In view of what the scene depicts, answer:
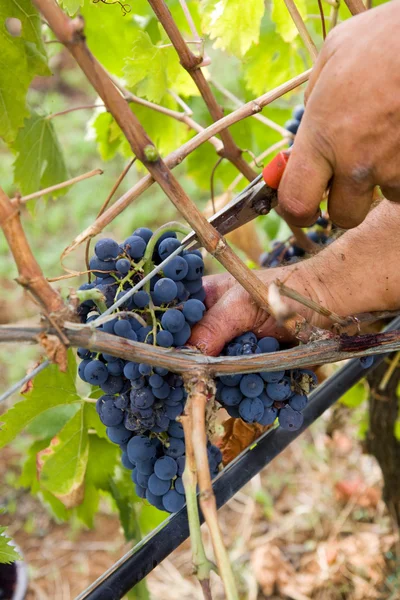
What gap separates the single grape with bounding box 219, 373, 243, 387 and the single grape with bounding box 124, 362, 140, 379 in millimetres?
119

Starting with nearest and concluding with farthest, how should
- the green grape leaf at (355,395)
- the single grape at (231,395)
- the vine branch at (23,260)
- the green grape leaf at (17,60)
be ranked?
the vine branch at (23,260)
the single grape at (231,395)
the green grape leaf at (17,60)
the green grape leaf at (355,395)

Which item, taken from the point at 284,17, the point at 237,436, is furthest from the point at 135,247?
the point at 284,17

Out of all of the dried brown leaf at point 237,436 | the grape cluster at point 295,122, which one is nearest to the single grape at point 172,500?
the dried brown leaf at point 237,436

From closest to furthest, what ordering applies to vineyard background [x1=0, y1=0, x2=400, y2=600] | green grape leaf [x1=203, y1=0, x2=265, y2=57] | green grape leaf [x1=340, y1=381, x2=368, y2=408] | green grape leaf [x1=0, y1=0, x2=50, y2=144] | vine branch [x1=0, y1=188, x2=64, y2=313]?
1. vine branch [x1=0, y1=188, x2=64, y2=313]
2. green grape leaf [x1=0, y1=0, x2=50, y2=144]
3. green grape leaf [x1=203, y1=0, x2=265, y2=57]
4. vineyard background [x1=0, y1=0, x2=400, y2=600]
5. green grape leaf [x1=340, y1=381, x2=368, y2=408]

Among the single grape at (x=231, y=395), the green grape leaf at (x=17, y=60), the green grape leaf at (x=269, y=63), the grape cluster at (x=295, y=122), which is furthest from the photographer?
the green grape leaf at (x=269, y=63)

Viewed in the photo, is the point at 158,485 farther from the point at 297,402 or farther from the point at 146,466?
the point at 297,402

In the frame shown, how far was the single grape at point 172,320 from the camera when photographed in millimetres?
764

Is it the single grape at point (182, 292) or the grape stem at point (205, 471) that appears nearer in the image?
the grape stem at point (205, 471)

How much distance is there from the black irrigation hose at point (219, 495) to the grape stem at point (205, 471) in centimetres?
23

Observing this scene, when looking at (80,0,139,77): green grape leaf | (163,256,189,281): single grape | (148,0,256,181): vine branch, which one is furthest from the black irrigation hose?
(80,0,139,77): green grape leaf

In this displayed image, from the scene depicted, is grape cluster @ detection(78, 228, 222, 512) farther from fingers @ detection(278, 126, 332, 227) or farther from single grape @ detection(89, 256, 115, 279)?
fingers @ detection(278, 126, 332, 227)

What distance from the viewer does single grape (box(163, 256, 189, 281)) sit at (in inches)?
30.9

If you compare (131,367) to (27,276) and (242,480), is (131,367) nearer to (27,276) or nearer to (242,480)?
(27,276)

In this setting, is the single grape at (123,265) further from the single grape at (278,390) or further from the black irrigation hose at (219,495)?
the black irrigation hose at (219,495)
